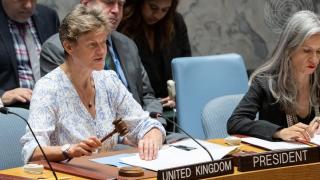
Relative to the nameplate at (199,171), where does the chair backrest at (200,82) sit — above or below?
below

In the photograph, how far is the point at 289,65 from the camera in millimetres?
3551

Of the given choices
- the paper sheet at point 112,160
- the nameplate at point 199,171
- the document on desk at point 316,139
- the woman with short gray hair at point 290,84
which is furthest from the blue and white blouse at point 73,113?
the nameplate at point 199,171

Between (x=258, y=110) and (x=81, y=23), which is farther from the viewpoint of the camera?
(x=258, y=110)

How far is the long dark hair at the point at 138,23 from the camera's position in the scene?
4707mm

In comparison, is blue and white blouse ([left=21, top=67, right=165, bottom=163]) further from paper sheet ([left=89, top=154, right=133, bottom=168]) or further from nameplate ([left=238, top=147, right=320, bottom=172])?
nameplate ([left=238, top=147, right=320, bottom=172])

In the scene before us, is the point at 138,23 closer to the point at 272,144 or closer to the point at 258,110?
the point at 258,110

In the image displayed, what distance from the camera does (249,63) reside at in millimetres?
5973

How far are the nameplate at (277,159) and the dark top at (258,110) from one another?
809 mm

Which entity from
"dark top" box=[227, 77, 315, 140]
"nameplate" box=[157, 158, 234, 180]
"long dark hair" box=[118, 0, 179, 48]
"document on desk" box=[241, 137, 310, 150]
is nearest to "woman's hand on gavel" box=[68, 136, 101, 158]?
"nameplate" box=[157, 158, 234, 180]

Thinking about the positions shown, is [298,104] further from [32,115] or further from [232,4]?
[232,4]

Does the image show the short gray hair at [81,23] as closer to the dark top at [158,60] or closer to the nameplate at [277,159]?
the nameplate at [277,159]

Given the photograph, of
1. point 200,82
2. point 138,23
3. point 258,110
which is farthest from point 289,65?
point 138,23

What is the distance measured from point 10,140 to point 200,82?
1474mm

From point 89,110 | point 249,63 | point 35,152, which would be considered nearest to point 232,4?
point 249,63
